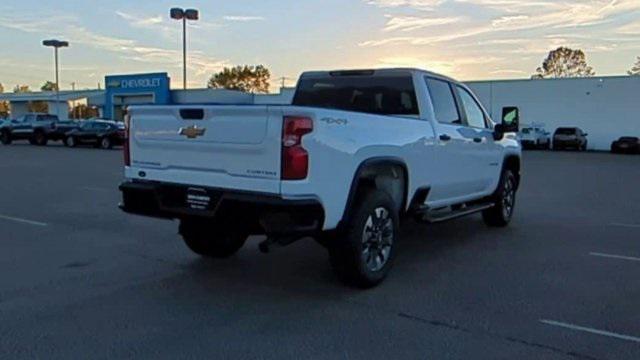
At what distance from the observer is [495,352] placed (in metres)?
Result: 4.16

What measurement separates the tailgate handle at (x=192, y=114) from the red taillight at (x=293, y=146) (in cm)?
87

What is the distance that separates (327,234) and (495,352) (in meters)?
1.69

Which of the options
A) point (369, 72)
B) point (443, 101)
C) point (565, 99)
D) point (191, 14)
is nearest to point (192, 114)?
point (369, 72)

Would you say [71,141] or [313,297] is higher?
[313,297]

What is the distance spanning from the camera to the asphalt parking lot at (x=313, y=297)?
13.9 ft

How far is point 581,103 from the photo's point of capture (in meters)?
43.7

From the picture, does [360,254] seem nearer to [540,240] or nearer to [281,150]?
[281,150]

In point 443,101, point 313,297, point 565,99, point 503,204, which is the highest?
point 565,99

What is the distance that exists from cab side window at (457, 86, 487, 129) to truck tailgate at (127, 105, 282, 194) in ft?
12.1

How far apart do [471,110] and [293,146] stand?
3.97m

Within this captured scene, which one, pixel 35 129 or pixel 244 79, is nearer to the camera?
pixel 35 129

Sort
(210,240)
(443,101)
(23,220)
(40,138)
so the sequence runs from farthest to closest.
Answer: (40,138), (23,220), (443,101), (210,240)

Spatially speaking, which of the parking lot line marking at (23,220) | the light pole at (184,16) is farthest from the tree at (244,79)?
the parking lot line marking at (23,220)

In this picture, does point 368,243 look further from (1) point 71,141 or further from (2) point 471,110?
(1) point 71,141
